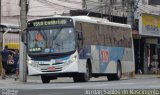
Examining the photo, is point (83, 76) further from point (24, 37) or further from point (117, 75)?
point (117, 75)

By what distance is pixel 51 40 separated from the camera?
26.3m

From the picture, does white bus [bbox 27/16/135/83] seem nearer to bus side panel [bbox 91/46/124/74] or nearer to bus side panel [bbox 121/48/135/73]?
bus side panel [bbox 91/46/124/74]

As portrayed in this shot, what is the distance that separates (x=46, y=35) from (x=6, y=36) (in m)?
13.8

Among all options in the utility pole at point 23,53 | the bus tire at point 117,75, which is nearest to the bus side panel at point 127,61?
the bus tire at point 117,75

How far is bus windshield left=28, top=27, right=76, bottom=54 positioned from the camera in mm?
26000

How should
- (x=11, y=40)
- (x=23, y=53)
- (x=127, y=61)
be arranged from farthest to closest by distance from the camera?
(x=11, y=40), (x=127, y=61), (x=23, y=53)

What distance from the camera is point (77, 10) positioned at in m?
42.7

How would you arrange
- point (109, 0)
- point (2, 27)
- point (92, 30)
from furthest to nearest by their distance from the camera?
point (109, 0) < point (2, 27) < point (92, 30)

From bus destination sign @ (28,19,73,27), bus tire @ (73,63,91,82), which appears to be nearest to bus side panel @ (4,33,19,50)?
bus destination sign @ (28,19,73,27)

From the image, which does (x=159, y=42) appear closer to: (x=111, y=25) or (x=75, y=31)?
(x=111, y=25)

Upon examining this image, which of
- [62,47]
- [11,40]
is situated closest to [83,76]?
[62,47]

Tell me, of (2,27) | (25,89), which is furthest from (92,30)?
(25,89)

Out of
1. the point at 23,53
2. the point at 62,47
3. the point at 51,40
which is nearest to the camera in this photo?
the point at 62,47

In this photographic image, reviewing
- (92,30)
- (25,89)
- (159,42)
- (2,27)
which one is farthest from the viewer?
(159,42)
